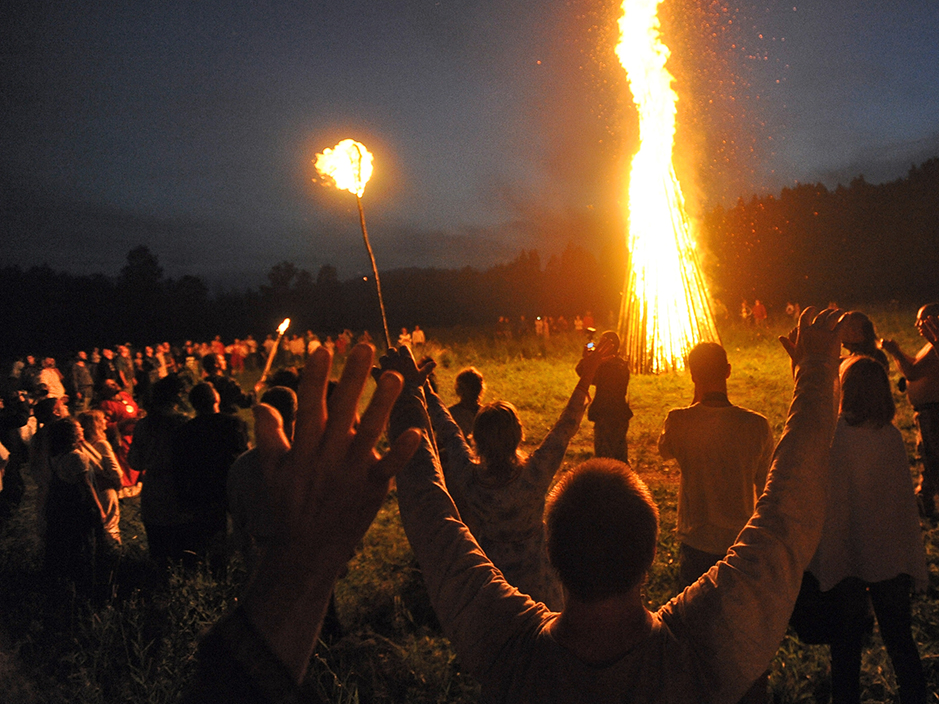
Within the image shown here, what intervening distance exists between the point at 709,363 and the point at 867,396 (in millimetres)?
860

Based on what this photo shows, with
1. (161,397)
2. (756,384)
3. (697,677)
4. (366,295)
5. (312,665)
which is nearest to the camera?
(697,677)

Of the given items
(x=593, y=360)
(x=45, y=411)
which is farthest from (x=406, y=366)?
(x=45, y=411)

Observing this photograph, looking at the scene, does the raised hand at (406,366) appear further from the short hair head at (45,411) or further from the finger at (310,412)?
the short hair head at (45,411)

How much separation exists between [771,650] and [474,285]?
10887cm

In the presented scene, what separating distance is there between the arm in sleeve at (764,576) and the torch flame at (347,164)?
4161 mm

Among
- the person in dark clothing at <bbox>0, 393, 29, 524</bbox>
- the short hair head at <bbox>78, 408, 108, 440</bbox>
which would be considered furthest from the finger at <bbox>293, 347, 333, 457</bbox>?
the person in dark clothing at <bbox>0, 393, 29, 524</bbox>

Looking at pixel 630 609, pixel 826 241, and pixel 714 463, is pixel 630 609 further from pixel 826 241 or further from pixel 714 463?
pixel 826 241

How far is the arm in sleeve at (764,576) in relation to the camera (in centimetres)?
116

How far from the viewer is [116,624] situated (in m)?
4.23

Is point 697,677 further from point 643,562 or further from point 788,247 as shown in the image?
point 788,247

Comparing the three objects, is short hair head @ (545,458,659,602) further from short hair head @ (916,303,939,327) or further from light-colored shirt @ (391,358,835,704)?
short hair head @ (916,303,939,327)

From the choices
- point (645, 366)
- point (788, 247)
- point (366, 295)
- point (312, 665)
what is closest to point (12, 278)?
point (366, 295)

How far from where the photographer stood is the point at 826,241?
61469mm

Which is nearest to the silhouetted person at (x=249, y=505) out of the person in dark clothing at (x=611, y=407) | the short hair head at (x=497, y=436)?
the short hair head at (x=497, y=436)
